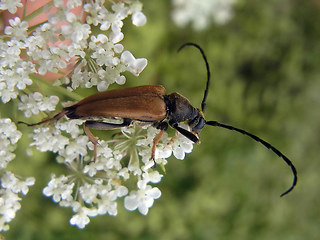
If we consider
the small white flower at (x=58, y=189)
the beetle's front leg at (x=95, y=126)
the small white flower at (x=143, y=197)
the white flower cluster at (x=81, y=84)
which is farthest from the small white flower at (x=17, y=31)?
the small white flower at (x=143, y=197)

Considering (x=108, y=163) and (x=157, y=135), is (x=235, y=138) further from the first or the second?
(x=108, y=163)

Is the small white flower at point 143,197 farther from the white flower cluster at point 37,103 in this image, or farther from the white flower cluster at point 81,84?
the white flower cluster at point 37,103

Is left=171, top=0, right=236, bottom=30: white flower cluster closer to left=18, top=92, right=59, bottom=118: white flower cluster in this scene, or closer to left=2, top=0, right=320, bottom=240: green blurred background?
left=2, top=0, right=320, bottom=240: green blurred background

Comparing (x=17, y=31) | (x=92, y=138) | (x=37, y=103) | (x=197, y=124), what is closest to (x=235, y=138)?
(x=197, y=124)

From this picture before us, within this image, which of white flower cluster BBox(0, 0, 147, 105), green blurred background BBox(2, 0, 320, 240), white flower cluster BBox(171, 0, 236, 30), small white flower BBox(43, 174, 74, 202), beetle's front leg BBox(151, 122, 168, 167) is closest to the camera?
white flower cluster BBox(0, 0, 147, 105)

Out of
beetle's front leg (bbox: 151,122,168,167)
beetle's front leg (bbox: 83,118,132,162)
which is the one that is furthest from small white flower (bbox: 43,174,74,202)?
beetle's front leg (bbox: 151,122,168,167)

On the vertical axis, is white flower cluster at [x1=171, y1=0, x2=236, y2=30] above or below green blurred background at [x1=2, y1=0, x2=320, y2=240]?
Result: above
